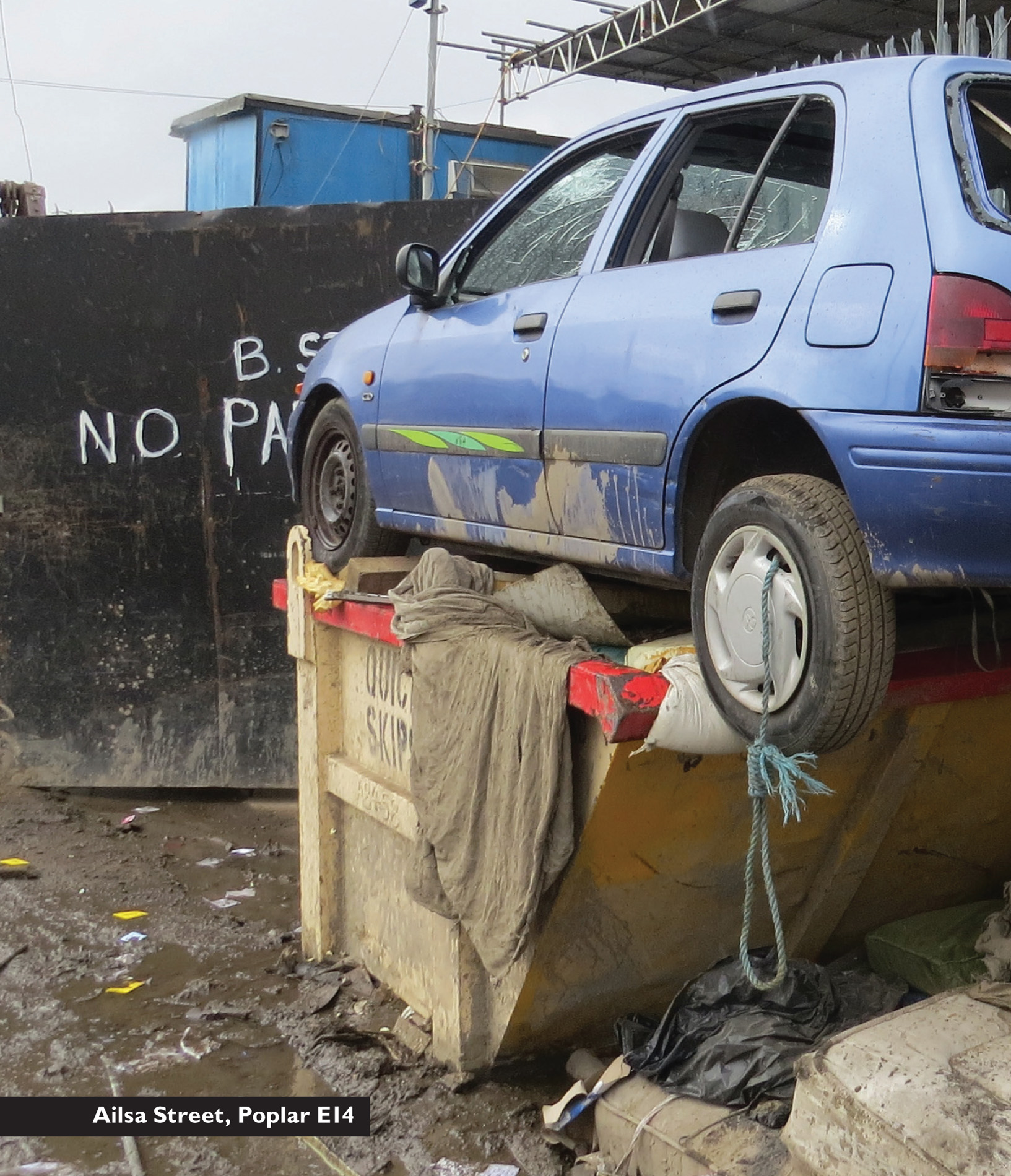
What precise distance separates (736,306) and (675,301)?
0.24 m

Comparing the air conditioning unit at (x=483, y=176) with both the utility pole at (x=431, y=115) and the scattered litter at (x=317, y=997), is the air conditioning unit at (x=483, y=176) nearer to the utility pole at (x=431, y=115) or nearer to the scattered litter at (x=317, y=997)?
the utility pole at (x=431, y=115)

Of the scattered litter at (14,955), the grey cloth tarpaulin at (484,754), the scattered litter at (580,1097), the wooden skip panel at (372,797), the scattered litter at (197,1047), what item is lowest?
the scattered litter at (14,955)

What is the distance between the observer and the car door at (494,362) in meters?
3.38

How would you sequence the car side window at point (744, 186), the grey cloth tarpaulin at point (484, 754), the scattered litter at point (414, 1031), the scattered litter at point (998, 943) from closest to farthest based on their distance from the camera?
1. the car side window at point (744, 186)
2. the grey cloth tarpaulin at point (484, 754)
3. the scattered litter at point (998, 943)
4. the scattered litter at point (414, 1031)

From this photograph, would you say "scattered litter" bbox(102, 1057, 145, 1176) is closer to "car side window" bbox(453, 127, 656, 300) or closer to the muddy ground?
the muddy ground

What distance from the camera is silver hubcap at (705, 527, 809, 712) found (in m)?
2.43

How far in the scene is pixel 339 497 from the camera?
4.71m

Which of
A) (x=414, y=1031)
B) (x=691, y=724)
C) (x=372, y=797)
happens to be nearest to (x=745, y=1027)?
(x=691, y=724)

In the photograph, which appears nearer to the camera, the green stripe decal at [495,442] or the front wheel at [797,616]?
the front wheel at [797,616]

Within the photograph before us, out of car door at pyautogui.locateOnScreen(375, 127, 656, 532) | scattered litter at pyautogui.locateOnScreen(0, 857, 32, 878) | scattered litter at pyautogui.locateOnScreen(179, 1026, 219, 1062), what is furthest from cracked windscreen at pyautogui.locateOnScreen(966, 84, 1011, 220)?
scattered litter at pyautogui.locateOnScreen(0, 857, 32, 878)

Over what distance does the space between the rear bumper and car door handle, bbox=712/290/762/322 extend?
39cm

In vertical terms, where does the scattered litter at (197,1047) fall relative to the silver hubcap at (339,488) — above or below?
below
